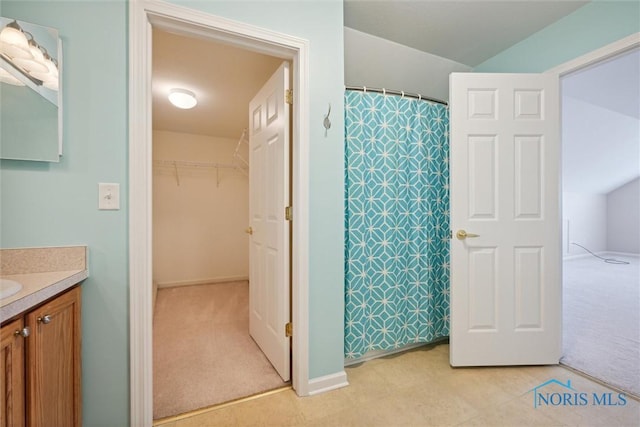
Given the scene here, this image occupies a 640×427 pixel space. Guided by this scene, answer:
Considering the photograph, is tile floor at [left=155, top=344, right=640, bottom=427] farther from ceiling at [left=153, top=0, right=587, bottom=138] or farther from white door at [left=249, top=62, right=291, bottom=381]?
ceiling at [left=153, top=0, right=587, bottom=138]

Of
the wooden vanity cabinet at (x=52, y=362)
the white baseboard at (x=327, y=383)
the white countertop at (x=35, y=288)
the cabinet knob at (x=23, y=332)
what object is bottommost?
the white baseboard at (x=327, y=383)

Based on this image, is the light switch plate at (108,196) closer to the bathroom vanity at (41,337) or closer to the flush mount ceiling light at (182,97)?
the bathroom vanity at (41,337)

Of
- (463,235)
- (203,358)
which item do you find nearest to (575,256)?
(463,235)

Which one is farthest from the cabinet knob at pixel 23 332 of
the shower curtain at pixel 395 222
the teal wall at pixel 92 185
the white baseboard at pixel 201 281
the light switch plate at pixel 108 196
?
the white baseboard at pixel 201 281

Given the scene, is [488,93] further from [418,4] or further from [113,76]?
[113,76]

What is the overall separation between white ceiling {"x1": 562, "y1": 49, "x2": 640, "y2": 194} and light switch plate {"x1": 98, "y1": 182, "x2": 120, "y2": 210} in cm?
291

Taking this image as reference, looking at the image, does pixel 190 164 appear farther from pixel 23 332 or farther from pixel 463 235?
pixel 463 235

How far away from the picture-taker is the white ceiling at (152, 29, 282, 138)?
2.00 metres

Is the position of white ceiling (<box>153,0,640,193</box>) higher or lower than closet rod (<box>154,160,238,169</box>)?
higher

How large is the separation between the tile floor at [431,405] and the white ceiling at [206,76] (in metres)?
2.29

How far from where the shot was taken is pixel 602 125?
4.06 m

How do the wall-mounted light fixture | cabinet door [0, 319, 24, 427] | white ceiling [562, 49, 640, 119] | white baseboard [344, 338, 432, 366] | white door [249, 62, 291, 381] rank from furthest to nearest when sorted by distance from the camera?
white ceiling [562, 49, 640, 119] → white baseboard [344, 338, 432, 366] → white door [249, 62, 291, 381] → the wall-mounted light fixture → cabinet door [0, 319, 24, 427]

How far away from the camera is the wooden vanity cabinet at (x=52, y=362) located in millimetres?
833

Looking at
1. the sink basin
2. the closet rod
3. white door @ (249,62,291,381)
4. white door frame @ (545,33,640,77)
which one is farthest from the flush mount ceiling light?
white door frame @ (545,33,640,77)
